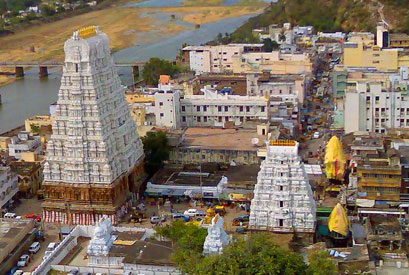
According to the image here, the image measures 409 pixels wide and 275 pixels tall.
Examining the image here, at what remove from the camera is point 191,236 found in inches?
1070

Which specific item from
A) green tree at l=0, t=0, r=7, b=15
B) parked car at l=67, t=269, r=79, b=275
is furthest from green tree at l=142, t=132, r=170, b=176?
green tree at l=0, t=0, r=7, b=15

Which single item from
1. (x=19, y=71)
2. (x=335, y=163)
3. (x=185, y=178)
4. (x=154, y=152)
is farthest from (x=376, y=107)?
(x=19, y=71)

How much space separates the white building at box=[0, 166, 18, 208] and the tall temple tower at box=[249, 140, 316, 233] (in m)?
14.7

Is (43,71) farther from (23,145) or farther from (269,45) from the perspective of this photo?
(23,145)

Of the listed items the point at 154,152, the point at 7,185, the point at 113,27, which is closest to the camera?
the point at 7,185

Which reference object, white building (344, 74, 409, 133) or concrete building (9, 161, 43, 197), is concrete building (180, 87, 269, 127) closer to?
white building (344, 74, 409, 133)

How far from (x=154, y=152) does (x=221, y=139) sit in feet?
15.5

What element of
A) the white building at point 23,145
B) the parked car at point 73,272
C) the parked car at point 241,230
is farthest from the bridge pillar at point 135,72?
the parked car at point 73,272

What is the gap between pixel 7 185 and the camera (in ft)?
124

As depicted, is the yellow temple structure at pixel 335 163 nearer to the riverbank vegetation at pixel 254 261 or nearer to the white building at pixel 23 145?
the riverbank vegetation at pixel 254 261

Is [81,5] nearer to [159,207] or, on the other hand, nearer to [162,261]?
[159,207]

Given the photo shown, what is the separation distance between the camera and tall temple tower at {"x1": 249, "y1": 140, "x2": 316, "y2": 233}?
1156 inches

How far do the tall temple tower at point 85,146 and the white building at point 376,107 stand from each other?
16.1 meters

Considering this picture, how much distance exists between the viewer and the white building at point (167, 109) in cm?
4731
